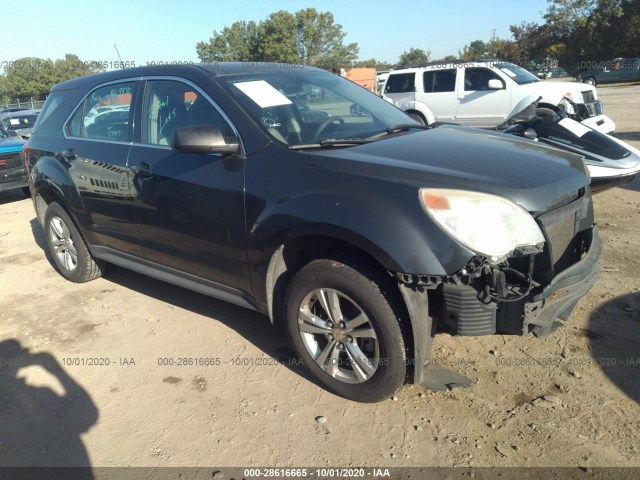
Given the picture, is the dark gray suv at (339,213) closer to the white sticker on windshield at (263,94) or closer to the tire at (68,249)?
the white sticker on windshield at (263,94)

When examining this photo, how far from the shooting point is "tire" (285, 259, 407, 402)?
2.59 meters

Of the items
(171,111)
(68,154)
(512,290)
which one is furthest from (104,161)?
(512,290)

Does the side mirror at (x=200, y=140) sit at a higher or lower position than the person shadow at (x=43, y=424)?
higher

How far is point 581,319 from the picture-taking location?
354 centimetres

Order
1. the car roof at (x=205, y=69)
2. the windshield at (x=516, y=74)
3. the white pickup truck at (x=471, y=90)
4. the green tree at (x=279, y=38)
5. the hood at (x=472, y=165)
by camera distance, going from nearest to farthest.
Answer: the hood at (x=472, y=165), the car roof at (x=205, y=69), the white pickup truck at (x=471, y=90), the windshield at (x=516, y=74), the green tree at (x=279, y=38)

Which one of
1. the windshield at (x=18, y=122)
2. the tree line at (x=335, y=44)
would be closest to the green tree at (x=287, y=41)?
the tree line at (x=335, y=44)

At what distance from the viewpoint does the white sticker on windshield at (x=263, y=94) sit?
10.5 feet

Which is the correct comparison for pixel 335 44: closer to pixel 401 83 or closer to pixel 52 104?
pixel 401 83

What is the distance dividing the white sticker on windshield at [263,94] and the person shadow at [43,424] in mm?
2173

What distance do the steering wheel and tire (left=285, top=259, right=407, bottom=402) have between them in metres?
0.89

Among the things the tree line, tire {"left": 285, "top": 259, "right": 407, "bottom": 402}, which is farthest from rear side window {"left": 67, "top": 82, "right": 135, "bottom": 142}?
the tree line

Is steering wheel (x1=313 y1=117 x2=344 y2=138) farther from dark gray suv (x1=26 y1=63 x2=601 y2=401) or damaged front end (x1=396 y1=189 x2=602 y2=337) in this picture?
damaged front end (x1=396 y1=189 x2=602 y2=337)

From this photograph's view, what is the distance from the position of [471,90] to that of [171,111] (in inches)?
383

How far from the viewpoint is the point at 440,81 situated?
Answer: 1209 cm
